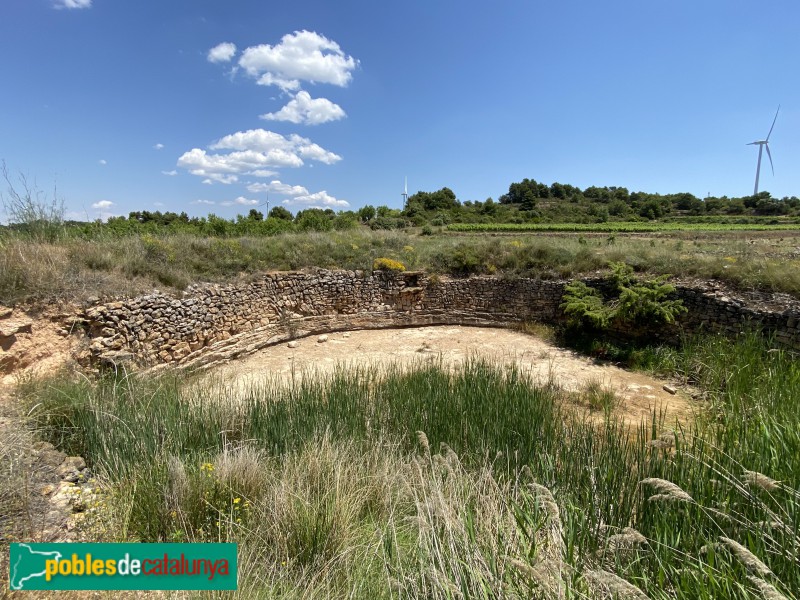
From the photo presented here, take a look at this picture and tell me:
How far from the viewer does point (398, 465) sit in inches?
136

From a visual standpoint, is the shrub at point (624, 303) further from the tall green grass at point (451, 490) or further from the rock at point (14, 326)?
the rock at point (14, 326)

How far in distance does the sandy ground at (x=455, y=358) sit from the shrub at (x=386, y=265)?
2161 mm

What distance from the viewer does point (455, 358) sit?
974cm

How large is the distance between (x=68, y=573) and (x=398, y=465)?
2.26 meters

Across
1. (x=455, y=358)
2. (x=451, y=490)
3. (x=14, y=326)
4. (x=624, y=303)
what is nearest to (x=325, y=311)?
(x=455, y=358)

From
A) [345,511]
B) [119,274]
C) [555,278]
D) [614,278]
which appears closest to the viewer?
[345,511]

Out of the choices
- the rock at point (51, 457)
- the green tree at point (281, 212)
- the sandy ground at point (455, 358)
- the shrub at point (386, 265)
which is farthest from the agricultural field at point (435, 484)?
the green tree at point (281, 212)

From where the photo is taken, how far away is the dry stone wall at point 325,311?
7.53m

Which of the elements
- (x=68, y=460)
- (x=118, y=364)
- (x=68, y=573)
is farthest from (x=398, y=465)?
(x=118, y=364)

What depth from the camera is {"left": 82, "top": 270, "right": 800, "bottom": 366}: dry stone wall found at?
7527 millimetres

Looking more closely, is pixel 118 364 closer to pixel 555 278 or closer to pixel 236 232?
pixel 236 232

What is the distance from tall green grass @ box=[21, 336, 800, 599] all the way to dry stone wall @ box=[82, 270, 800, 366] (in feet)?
9.20

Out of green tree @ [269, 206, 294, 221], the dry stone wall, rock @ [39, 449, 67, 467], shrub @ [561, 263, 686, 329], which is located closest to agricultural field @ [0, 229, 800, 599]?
rock @ [39, 449, 67, 467]

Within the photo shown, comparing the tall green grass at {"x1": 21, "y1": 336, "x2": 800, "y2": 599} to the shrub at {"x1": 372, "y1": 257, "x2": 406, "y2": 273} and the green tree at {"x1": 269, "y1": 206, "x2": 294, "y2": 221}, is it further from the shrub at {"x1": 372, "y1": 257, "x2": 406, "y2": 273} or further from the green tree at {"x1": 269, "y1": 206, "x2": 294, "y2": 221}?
the green tree at {"x1": 269, "y1": 206, "x2": 294, "y2": 221}
